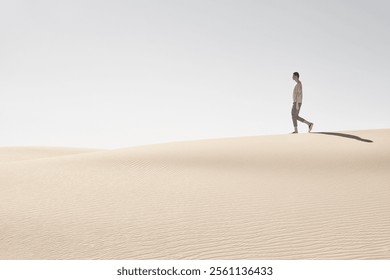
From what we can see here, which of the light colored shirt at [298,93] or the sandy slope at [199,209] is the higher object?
the light colored shirt at [298,93]

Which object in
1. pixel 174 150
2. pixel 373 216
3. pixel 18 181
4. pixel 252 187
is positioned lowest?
pixel 373 216

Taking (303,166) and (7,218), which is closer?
(7,218)

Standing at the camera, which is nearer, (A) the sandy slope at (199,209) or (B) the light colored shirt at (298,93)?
(A) the sandy slope at (199,209)

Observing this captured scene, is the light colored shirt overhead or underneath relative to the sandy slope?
overhead

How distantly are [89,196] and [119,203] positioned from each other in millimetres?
1022

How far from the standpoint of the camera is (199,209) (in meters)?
7.54

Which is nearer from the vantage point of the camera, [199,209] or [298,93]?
[199,209]

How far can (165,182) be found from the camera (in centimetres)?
1069

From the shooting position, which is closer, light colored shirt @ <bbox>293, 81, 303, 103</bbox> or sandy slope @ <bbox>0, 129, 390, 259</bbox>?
sandy slope @ <bbox>0, 129, 390, 259</bbox>

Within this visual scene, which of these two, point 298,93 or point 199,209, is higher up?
point 298,93

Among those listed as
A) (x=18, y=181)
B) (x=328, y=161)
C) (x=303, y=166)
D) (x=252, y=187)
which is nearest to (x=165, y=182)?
(x=252, y=187)

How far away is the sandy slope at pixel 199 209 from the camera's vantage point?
542 cm

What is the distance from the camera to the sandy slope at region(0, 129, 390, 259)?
5.42 metres

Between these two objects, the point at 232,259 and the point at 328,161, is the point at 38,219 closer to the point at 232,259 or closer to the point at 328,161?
the point at 232,259
